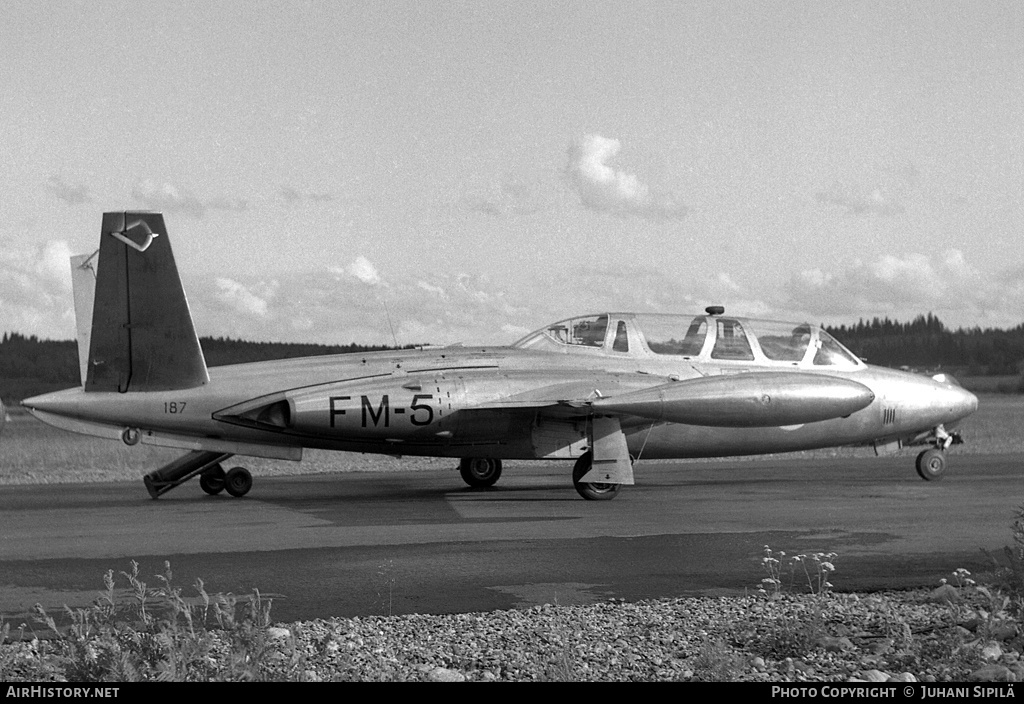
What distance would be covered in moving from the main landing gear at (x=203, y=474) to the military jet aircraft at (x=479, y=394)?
25mm

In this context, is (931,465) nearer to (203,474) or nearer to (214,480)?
(214,480)

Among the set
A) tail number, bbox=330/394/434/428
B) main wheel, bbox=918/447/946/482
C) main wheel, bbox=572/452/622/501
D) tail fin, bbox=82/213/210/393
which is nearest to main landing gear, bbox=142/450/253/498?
tail fin, bbox=82/213/210/393

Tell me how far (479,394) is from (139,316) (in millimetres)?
5097

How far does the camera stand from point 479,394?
53.5ft

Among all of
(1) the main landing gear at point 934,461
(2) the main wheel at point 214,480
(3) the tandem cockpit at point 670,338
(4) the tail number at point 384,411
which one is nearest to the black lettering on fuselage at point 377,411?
(4) the tail number at point 384,411

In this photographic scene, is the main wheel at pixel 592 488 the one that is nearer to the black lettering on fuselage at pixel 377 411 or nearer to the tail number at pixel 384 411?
the tail number at pixel 384 411

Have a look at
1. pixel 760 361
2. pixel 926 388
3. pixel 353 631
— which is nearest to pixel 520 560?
pixel 353 631

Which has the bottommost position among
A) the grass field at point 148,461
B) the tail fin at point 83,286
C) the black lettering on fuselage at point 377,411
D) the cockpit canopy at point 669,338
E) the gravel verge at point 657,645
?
the grass field at point 148,461

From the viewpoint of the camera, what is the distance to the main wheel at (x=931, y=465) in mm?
19125

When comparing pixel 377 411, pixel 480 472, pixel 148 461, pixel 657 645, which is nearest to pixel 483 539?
pixel 377 411

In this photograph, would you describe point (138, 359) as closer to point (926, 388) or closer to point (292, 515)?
point (292, 515)

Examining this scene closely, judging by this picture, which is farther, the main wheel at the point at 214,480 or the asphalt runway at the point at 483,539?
the main wheel at the point at 214,480

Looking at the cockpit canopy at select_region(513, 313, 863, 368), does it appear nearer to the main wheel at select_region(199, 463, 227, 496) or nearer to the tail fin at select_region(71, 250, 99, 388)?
the main wheel at select_region(199, 463, 227, 496)

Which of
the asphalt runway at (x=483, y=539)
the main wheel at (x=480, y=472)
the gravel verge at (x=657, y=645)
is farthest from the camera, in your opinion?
the main wheel at (x=480, y=472)
